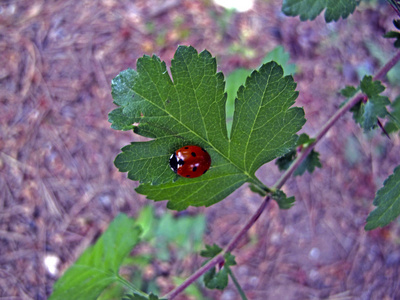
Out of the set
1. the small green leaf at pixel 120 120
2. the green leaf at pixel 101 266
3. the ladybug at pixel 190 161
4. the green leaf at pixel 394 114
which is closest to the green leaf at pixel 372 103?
the green leaf at pixel 394 114

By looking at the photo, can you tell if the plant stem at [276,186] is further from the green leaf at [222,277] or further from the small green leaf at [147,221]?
the small green leaf at [147,221]

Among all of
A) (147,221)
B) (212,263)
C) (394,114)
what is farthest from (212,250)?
(147,221)

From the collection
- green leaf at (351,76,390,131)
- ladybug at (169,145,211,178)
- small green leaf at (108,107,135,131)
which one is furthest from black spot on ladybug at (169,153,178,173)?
green leaf at (351,76,390,131)

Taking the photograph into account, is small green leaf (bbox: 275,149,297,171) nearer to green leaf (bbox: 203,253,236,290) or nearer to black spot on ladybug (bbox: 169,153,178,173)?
green leaf (bbox: 203,253,236,290)

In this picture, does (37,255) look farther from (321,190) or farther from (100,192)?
(321,190)

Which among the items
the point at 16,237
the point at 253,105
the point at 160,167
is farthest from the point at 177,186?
the point at 16,237

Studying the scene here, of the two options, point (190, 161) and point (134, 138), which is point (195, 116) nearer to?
point (190, 161)
